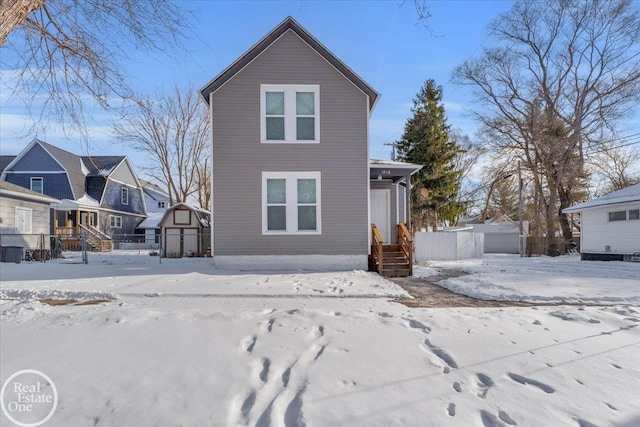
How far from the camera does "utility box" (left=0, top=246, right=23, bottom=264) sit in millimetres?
13828

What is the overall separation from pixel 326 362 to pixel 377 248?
7.64 m

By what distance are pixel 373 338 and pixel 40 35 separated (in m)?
6.43

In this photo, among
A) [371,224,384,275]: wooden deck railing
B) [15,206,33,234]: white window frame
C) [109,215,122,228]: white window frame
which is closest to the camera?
[371,224,384,275]: wooden deck railing

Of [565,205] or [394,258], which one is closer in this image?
[394,258]

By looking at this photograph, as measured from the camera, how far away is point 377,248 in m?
11.1

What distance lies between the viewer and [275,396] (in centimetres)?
300

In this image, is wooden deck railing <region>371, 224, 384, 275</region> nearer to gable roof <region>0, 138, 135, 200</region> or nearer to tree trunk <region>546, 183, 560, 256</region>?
tree trunk <region>546, 183, 560, 256</region>

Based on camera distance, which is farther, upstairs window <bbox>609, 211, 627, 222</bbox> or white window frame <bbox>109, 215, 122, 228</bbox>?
white window frame <bbox>109, 215, 122, 228</bbox>

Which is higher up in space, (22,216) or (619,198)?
(619,198)

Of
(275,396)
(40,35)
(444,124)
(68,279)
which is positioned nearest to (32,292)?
(68,279)

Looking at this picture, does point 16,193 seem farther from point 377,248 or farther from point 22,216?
point 377,248

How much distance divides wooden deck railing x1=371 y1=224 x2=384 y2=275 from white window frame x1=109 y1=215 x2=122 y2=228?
25847 millimetres

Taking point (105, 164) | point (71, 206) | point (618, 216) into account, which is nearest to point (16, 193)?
point (71, 206)

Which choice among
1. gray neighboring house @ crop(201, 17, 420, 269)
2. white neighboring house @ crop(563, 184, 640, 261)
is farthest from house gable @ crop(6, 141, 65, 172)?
white neighboring house @ crop(563, 184, 640, 261)
